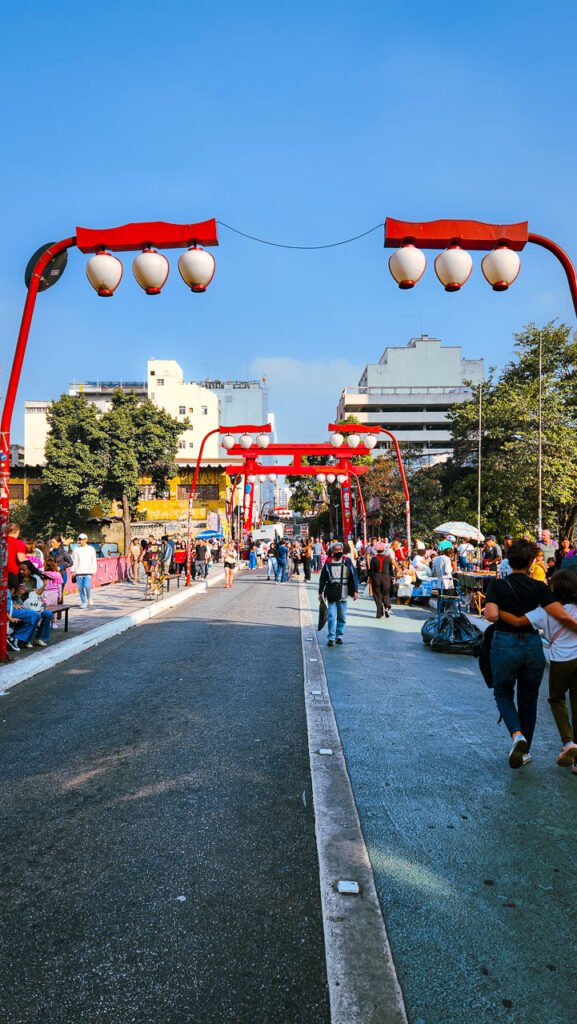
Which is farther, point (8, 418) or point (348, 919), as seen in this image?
point (8, 418)

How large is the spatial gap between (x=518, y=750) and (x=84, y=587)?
1254 centimetres

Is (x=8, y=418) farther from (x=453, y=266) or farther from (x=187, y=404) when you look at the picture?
(x=187, y=404)

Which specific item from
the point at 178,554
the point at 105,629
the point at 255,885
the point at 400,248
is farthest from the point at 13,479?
the point at 255,885

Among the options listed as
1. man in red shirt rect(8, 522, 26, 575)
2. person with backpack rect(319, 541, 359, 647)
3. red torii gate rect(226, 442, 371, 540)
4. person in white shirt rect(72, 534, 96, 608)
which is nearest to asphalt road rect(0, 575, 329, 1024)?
man in red shirt rect(8, 522, 26, 575)

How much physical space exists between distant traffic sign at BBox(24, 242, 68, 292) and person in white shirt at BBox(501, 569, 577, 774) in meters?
7.19

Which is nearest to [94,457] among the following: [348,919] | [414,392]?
[348,919]

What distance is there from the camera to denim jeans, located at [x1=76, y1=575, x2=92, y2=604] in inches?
599

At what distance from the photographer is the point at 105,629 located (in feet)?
38.3

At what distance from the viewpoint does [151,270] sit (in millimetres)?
7121

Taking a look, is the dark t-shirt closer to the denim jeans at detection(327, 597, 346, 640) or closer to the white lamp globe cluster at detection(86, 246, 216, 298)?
the white lamp globe cluster at detection(86, 246, 216, 298)

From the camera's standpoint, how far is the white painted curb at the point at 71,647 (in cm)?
791

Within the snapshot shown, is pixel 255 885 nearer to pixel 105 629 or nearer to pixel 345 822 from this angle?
pixel 345 822

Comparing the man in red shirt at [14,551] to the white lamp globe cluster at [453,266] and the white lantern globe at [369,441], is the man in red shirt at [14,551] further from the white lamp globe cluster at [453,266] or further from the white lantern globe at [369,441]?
the white lantern globe at [369,441]

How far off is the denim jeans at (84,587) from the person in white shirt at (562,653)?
12335 millimetres
